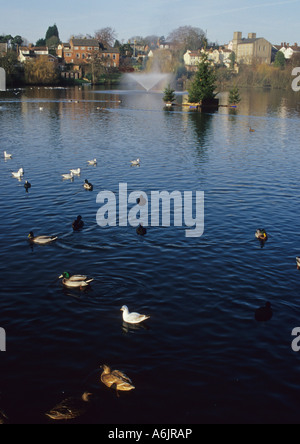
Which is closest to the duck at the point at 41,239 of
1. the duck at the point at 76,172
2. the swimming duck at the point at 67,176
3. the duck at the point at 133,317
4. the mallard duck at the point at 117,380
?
the duck at the point at 133,317

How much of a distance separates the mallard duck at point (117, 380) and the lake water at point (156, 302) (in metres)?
0.27

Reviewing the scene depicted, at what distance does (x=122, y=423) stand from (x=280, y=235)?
1824 centimetres

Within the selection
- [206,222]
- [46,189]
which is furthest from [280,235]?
[46,189]

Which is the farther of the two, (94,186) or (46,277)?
(94,186)

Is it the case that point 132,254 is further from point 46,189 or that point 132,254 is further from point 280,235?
point 46,189

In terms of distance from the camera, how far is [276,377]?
1424 centimetres

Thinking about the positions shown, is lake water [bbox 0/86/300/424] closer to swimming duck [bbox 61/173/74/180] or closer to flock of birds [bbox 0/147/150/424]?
flock of birds [bbox 0/147/150/424]

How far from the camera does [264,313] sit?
56.9 feet

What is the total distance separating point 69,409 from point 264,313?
9104 mm

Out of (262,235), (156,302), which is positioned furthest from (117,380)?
(262,235)

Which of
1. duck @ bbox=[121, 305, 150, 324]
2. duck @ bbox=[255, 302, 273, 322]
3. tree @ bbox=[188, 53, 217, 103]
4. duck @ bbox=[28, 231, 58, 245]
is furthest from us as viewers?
tree @ bbox=[188, 53, 217, 103]

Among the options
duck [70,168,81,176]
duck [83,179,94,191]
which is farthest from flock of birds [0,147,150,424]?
duck [70,168,81,176]

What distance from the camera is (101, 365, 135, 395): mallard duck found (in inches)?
529

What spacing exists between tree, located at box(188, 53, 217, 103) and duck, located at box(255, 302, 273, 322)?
94349mm
